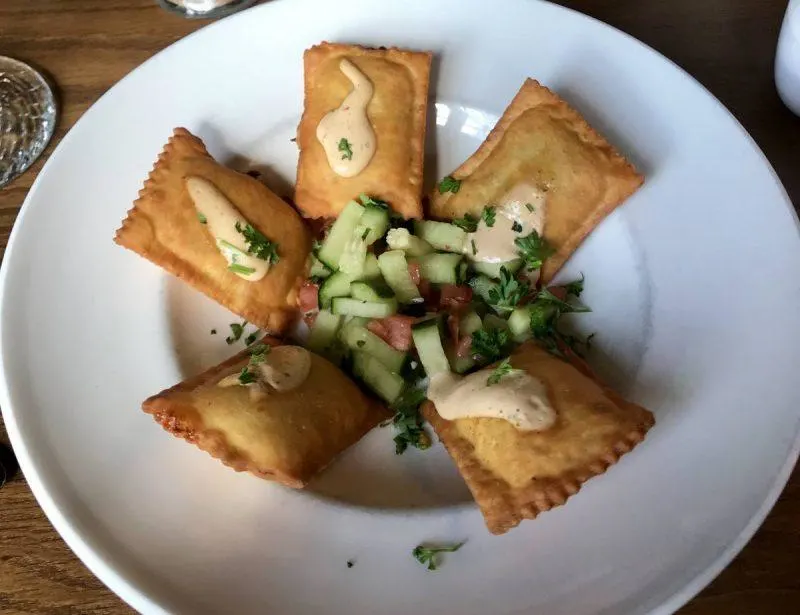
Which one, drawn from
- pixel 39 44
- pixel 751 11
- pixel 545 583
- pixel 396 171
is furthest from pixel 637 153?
pixel 39 44

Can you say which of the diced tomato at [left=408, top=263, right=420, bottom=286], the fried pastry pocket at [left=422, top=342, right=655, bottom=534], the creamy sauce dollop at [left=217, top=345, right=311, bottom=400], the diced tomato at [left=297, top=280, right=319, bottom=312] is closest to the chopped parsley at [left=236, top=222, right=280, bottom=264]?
the diced tomato at [left=297, top=280, right=319, bottom=312]

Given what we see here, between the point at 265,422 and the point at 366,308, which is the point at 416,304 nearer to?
the point at 366,308

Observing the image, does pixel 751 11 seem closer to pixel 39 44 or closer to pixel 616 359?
pixel 616 359

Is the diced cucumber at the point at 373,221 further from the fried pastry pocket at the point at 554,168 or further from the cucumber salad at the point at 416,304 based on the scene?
the fried pastry pocket at the point at 554,168

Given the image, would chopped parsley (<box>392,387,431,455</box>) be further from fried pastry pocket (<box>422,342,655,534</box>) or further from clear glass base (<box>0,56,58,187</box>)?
clear glass base (<box>0,56,58,187</box>)

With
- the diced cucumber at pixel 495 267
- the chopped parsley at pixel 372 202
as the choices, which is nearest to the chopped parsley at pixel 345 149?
the chopped parsley at pixel 372 202

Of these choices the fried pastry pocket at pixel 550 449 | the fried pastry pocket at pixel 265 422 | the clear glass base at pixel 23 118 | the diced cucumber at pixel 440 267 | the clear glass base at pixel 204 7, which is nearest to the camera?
the fried pastry pocket at pixel 550 449
